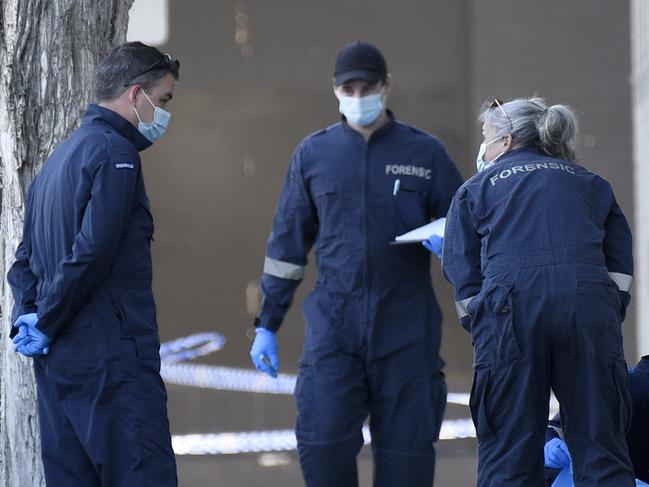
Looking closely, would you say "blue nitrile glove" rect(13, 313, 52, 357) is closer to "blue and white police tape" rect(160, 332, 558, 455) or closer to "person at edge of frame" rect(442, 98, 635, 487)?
"person at edge of frame" rect(442, 98, 635, 487)

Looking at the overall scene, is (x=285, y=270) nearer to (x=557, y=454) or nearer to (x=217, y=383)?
(x=557, y=454)

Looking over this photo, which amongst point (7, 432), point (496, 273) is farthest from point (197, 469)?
point (496, 273)

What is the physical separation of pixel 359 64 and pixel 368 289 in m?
0.88

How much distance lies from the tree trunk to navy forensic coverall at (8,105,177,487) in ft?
2.07

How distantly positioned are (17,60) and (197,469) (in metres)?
2.97

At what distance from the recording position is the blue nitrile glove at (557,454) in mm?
4156

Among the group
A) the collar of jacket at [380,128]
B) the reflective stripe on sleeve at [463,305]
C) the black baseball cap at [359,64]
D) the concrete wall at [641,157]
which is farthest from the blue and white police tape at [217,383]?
the reflective stripe on sleeve at [463,305]

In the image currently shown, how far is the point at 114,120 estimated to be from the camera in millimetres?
4031

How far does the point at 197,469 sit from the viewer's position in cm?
689

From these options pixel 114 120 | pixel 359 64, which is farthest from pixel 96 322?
pixel 359 64

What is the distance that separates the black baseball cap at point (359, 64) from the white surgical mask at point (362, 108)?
0.23 ft

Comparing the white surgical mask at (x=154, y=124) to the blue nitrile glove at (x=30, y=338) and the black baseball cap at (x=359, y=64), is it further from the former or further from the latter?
the black baseball cap at (x=359, y=64)

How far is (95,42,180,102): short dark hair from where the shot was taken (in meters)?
4.08

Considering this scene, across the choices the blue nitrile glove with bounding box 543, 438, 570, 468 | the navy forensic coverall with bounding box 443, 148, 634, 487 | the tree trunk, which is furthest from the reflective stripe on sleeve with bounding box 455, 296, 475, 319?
the tree trunk
